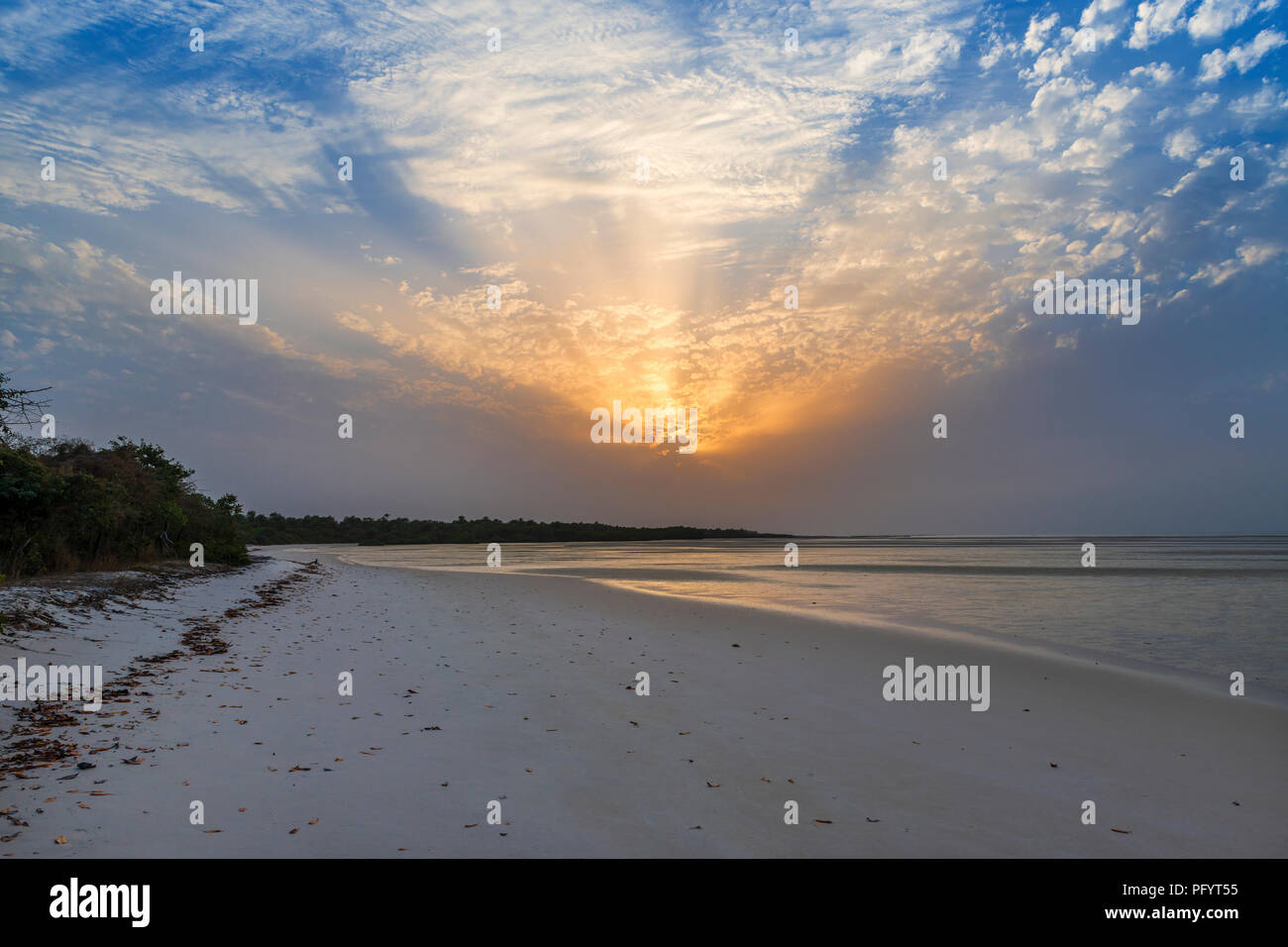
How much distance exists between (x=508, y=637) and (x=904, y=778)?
34.8 feet

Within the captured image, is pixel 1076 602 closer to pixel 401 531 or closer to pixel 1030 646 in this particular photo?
pixel 1030 646

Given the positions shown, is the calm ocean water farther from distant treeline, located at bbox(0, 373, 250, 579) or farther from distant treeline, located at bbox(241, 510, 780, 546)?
distant treeline, located at bbox(241, 510, 780, 546)

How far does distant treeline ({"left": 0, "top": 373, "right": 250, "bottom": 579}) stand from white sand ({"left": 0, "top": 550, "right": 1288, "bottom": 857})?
7401 mm

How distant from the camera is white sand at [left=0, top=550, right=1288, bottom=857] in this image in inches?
212

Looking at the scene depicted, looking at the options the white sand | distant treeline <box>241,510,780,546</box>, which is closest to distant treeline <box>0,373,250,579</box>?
the white sand

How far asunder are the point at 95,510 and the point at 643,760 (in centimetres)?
2230

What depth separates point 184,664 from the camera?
1109 cm

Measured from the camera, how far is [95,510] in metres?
20.7

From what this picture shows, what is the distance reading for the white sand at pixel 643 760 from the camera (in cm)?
538

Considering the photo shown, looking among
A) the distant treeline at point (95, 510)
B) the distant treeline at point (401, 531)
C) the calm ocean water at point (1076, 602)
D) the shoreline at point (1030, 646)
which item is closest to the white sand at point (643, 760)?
the shoreline at point (1030, 646)

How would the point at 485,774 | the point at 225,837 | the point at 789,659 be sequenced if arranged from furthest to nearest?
the point at 789,659 → the point at 485,774 → the point at 225,837
